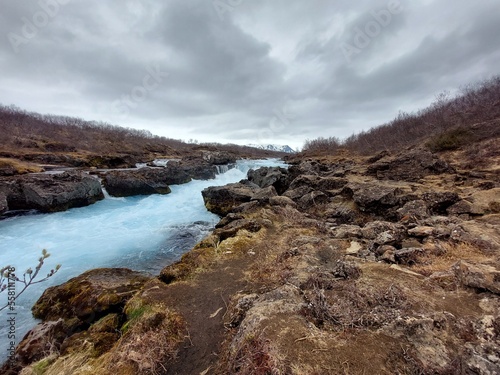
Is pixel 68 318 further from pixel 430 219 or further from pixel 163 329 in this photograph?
pixel 430 219

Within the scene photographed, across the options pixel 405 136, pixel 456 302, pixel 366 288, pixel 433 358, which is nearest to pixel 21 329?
pixel 366 288

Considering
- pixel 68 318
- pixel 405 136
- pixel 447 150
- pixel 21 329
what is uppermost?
pixel 405 136

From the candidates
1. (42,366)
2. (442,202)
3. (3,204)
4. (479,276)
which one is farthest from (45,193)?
(442,202)

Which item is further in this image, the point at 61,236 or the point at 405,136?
the point at 405,136

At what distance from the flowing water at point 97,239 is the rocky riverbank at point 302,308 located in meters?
2.41

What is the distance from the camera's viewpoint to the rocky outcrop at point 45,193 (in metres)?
16.2

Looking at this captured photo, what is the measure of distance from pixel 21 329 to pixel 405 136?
150 feet

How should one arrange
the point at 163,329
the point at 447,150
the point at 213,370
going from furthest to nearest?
the point at 447,150 → the point at 163,329 → the point at 213,370

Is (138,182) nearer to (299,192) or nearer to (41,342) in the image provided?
(299,192)

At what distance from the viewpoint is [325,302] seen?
406 cm

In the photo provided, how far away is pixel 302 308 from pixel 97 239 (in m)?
13.9

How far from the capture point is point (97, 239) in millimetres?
13805

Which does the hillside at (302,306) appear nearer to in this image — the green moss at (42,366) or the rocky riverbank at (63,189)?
the green moss at (42,366)

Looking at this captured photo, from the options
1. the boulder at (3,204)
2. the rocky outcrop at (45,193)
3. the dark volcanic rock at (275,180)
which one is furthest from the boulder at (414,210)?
the boulder at (3,204)
